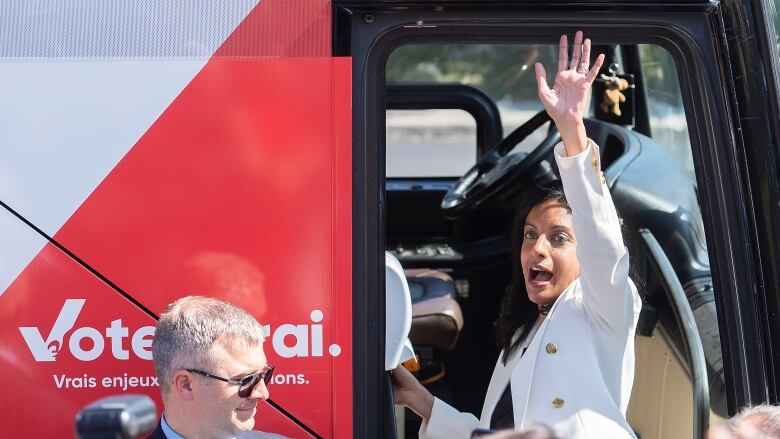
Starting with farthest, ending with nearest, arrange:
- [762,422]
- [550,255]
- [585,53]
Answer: [550,255], [585,53], [762,422]

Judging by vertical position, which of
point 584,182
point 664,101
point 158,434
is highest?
point 664,101

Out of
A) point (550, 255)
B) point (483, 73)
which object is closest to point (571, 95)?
point (550, 255)

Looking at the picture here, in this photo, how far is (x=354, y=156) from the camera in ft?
6.56

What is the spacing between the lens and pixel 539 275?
7.82ft

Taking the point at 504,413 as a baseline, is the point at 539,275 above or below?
above

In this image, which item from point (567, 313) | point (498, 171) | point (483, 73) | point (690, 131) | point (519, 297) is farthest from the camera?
point (483, 73)

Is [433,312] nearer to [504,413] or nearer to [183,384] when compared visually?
[504,413]

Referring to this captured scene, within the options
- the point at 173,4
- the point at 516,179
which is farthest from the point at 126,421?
the point at 516,179

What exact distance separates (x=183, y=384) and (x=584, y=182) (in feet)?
2.85

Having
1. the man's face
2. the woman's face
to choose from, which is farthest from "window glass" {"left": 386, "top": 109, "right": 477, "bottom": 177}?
the man's face

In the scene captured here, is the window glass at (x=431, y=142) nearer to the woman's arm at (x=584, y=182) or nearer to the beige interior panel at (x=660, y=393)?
the beige interior panel at (x=660, y=393)

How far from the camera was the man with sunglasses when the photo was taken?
189cm

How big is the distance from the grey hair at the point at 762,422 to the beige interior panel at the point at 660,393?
3.00ft

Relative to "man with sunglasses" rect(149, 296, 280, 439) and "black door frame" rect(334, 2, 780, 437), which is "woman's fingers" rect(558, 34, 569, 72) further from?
"man with sunglasses" rect(149, 296, 280, 439)
